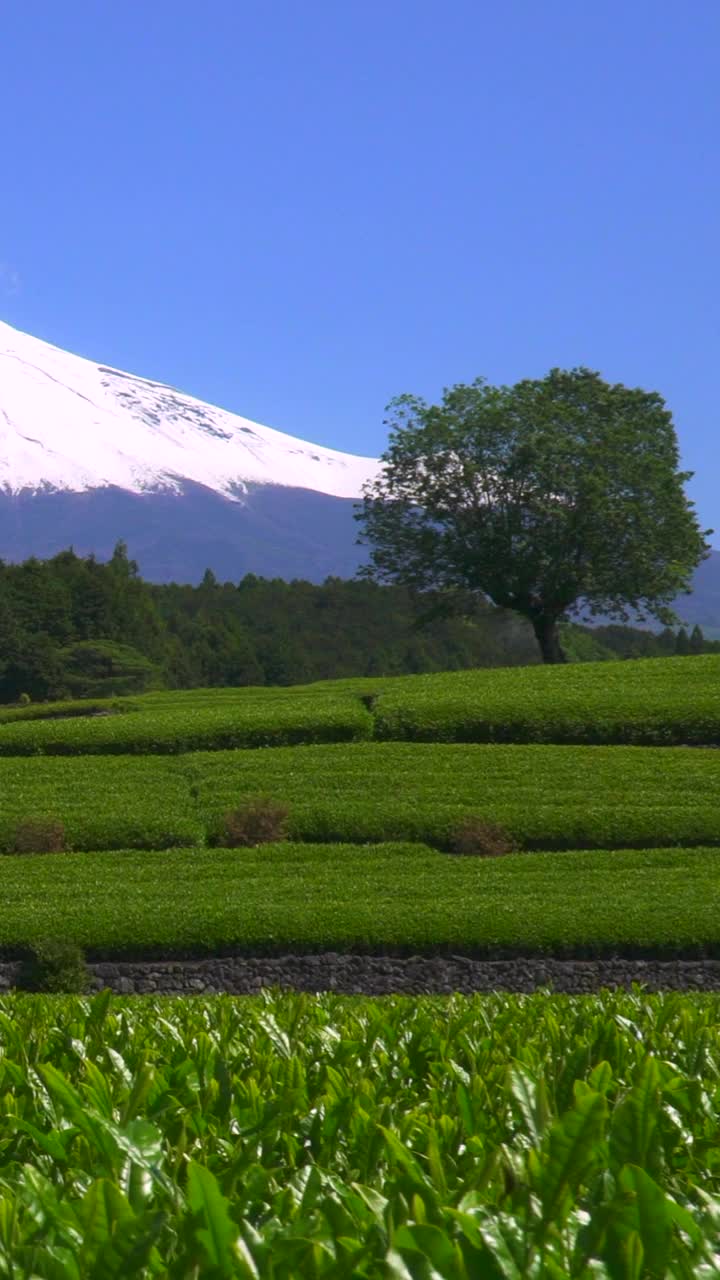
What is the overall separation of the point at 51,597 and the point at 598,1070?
67.0 m

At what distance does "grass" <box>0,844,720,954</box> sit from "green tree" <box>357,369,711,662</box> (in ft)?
78.2

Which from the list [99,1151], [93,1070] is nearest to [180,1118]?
[93,1070]

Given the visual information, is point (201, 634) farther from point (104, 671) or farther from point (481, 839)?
point (481, 839)

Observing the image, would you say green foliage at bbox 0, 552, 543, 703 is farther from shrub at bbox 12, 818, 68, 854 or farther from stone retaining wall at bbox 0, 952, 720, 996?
stone retaining wall at bbox 0, 952, 720, 996

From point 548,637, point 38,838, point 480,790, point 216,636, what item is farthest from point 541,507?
point 216,636

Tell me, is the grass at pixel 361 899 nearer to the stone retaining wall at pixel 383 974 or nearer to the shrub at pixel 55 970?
the stone retaining wall at pixel 383 974

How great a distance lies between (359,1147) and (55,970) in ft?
45.0

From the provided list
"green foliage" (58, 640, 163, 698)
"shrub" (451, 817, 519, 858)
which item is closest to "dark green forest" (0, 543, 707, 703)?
"green foliage" (58, 640, 163, 698)

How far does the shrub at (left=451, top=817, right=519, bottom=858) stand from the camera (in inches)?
821

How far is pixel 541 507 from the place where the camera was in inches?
1695

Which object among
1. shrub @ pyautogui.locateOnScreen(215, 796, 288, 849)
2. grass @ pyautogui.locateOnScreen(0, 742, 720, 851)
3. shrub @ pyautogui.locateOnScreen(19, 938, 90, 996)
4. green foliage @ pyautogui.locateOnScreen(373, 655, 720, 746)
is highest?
green foliage @ pyautogui.locateOnScreen(373, 655, 720, 746)

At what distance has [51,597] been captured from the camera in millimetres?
67750

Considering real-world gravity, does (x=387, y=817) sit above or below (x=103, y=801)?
above

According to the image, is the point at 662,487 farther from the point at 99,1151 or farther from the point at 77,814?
the point at 99,1151
